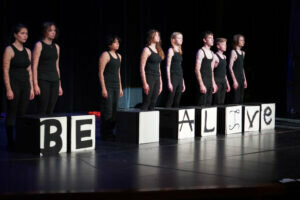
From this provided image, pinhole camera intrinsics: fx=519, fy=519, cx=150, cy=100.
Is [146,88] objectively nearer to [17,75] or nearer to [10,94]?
[17,75]

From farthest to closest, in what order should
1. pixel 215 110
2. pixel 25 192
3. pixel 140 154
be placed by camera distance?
pixel 215 110
pixel 140 154
pixel 25 192

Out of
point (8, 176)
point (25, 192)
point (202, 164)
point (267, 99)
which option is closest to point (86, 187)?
point (25, 192)

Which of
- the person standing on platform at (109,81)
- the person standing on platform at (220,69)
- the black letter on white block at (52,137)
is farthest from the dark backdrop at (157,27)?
the black letter on white block at (52,137)

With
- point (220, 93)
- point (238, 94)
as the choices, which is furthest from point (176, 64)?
point (238, 94)

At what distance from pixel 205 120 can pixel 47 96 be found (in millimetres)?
2390

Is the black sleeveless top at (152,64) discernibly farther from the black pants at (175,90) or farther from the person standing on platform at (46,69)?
the person standing on platform at (46,69)

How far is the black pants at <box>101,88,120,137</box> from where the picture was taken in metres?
6.63

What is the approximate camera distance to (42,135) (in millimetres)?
5367

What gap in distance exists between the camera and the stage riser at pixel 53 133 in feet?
17.6

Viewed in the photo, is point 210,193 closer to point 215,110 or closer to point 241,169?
point 241,169

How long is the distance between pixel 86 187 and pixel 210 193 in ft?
3.10

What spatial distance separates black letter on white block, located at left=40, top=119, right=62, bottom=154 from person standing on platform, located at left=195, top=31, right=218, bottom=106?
2935mm

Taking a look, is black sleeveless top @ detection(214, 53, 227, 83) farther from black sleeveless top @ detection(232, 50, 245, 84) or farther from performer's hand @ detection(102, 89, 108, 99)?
performer's hand @ detection(102, 89, 108, 99)

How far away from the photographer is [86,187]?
3984 millimetres
